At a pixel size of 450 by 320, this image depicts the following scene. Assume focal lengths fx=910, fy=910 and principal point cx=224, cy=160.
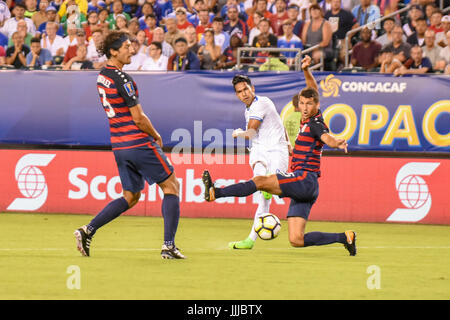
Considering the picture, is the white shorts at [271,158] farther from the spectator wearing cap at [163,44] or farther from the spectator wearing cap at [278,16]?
the spectator wearing cap at [278,16]

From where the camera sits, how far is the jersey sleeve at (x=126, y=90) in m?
9.48

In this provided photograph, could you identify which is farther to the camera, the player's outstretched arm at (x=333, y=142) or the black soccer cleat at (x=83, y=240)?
the black soccer cleat at (x=83, y=240)

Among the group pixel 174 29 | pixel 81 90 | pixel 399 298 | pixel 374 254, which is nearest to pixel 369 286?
pixel 399 298

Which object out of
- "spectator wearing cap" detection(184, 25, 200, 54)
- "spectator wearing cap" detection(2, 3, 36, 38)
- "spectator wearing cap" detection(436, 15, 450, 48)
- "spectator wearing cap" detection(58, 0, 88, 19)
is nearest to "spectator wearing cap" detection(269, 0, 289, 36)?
"spectator wearing cap" detection(184, 25, 200, 54)

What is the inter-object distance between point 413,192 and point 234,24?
5.86m

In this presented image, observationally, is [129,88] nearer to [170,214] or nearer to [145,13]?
[170,214]

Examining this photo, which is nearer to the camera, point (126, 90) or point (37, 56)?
point (126, 90)

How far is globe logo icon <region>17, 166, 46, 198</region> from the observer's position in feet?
52.7

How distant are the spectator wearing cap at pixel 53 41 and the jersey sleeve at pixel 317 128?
10019 millimetres

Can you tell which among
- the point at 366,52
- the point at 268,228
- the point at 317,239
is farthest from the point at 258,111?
the point at 366,52

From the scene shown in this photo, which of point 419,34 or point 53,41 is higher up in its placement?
point 53,41

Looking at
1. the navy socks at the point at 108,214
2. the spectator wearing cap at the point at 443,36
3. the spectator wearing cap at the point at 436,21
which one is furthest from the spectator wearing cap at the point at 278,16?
the navy socks at the point at 108,214

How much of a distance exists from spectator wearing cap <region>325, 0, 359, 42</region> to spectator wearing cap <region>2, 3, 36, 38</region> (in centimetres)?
665

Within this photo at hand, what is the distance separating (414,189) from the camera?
15.1 meters
